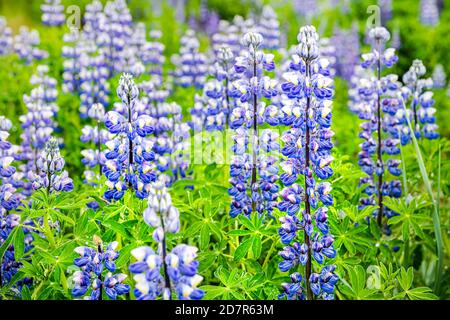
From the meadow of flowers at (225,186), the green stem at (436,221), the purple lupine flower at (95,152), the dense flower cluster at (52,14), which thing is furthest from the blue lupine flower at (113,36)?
the green stem at (436,221)

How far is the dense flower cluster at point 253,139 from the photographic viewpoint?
3172 mm

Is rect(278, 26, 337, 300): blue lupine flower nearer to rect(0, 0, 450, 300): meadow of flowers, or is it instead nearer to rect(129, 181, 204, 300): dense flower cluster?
rect(0, 0, 450, 300): meadow of flowers

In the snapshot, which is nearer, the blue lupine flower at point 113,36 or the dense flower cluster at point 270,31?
the blue lupine flower at point 113,36

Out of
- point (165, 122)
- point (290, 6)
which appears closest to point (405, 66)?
point (290, 6)

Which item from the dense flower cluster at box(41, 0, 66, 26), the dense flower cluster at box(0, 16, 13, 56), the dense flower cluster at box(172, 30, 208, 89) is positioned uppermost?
the dense flower cluster at box(41, 0, 66, 26)

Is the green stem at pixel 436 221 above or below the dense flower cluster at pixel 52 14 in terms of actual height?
below

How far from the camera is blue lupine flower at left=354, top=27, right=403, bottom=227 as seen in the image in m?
3.70

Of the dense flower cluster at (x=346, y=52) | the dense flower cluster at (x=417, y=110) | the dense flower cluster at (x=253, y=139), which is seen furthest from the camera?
the dense flower cluster at (x=346, y=52)

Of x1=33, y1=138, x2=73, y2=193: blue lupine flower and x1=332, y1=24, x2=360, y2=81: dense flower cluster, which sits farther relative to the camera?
x1=332, y1=24, x2=360, y2=81: dense flower cluster

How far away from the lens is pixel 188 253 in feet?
7.50

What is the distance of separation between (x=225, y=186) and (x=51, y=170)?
3.38 feet

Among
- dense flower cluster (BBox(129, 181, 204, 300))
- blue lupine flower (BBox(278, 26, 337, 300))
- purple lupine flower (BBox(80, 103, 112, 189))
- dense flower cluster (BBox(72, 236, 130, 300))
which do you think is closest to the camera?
dense flower cluster (BBox(129, 181, 204, 300))

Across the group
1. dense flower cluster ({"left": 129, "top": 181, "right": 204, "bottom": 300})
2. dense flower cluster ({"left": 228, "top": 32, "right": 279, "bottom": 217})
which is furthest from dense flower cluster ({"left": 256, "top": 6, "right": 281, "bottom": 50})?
dense flower cluster ({"left": 129, "top": 181, "right": 204, "bottom": 300})

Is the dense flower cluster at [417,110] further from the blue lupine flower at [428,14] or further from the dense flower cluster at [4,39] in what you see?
the blue lupine flower at [428,14]
